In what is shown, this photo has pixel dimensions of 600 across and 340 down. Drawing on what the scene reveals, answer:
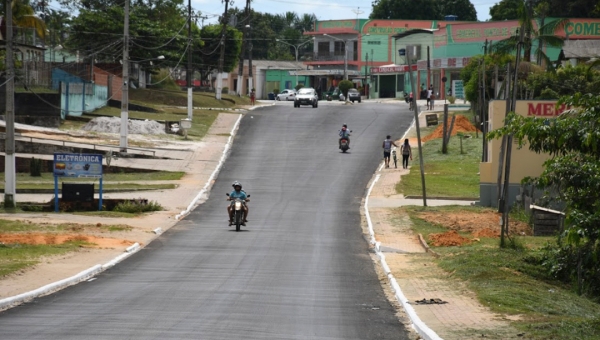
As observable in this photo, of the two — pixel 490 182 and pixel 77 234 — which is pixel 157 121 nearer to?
pixel 490 182

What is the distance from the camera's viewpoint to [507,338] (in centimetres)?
1301

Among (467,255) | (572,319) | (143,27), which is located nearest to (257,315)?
(572,319)

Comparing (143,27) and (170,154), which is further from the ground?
(143,27)

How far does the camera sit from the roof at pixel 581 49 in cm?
6700

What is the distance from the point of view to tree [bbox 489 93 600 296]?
58.1 feet

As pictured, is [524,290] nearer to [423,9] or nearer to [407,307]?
[407,307]

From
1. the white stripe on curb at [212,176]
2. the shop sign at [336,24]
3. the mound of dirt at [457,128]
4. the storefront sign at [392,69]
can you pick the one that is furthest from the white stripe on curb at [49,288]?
the shop sign at [336,24]

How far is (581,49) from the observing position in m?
68.0

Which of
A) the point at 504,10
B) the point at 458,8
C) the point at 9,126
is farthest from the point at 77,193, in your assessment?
the point at 458,8

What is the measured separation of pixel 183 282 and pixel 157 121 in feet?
153

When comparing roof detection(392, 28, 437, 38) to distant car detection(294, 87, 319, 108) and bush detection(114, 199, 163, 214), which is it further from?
bush detection(114, 199, 163, 214)

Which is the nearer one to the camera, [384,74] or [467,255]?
[467,255]

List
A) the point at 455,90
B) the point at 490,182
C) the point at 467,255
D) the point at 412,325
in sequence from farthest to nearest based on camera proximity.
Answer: the point at 455,90
the point at 490,182
the point at 467,255
the point at 412,325

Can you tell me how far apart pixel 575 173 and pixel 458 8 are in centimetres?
12940
